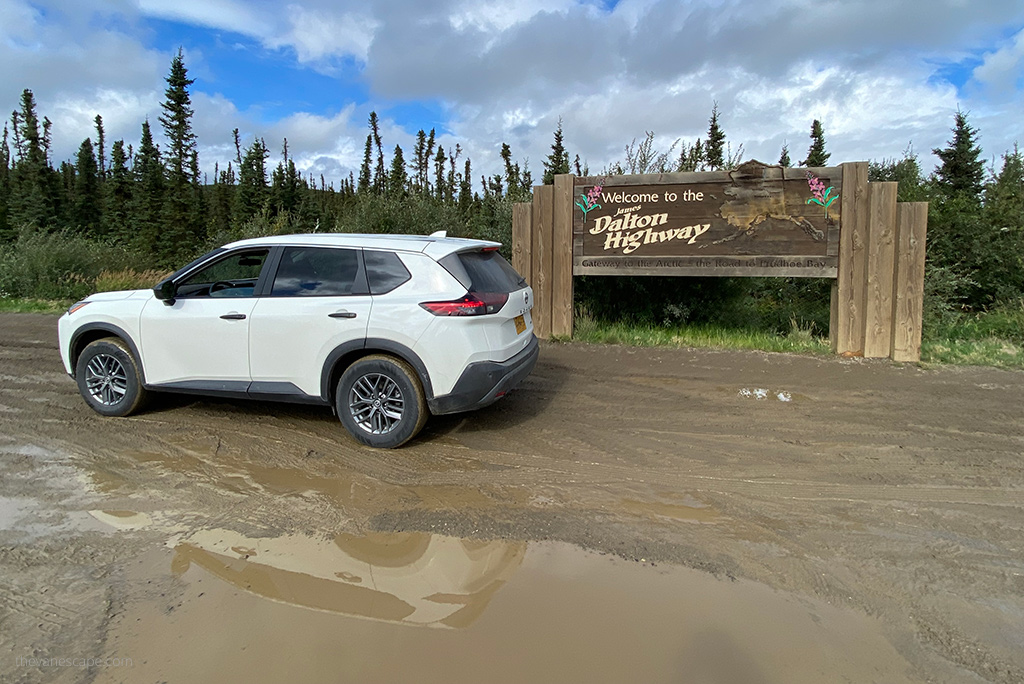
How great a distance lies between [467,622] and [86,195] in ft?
224

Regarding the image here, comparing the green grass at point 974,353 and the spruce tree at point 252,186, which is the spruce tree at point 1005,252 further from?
the spruce tree at point 252,186

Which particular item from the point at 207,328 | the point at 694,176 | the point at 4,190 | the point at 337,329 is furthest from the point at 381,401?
the point at 4,190

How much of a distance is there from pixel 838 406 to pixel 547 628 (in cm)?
484

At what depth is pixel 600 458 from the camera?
525 cm

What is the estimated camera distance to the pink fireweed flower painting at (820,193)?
8938mm

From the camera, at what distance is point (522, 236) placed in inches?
410

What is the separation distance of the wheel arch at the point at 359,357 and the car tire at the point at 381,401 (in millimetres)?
63

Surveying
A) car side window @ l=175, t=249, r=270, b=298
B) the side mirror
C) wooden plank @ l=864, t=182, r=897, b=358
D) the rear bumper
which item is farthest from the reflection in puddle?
wooden plank @ l=864, t=182, r=897, b=358

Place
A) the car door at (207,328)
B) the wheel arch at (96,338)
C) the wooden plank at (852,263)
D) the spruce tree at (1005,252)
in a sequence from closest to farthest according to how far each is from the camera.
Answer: the car door at (207,328) → the wheel arch at (96,338) → the wooden plank at (852,263) → the spruce tree at (1005,252)

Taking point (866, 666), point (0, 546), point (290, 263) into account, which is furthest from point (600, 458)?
point (0, 546)

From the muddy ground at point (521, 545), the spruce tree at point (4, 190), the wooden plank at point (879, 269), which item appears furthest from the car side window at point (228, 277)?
the spruce tree at point (4, 190)

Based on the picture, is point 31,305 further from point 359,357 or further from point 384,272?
point 384,272

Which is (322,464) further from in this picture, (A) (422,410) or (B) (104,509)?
(B) (104,509)

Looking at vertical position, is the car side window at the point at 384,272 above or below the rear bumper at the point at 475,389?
above
